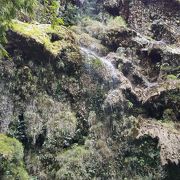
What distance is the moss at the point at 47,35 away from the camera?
9.02 meters

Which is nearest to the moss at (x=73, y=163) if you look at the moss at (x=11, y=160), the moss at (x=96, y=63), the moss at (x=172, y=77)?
the moss at (x=11, y=160)

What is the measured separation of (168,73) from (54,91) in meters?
3.64

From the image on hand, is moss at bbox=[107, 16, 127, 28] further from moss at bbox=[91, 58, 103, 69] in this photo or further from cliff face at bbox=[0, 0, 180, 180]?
moss at bbox=[91, 58, 103, 69]

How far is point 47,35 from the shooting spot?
9422 mm

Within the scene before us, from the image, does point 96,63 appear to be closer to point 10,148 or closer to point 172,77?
point 172,77

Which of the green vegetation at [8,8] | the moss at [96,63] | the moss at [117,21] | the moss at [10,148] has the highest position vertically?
the green vegetation at [8,8]

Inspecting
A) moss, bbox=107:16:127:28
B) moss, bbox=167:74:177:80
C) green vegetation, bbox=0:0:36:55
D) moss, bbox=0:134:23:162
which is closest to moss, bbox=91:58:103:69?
moss, bbox=167:74:177:80

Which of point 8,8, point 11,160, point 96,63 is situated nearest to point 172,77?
point 96,63

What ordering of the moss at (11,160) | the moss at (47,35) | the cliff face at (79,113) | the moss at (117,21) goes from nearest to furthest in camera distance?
the moss at (11,160)
the cliff face at (79,113)
the moss at (47,35)
the moss at (117,21)

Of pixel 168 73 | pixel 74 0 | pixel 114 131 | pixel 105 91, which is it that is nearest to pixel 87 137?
pixel 114 131

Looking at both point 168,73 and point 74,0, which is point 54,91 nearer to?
point 168,73

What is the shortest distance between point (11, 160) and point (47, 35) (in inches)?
139

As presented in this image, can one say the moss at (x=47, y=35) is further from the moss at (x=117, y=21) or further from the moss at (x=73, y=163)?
the moss at (x=117, y=21)

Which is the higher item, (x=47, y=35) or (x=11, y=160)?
(x=47, y=35)
